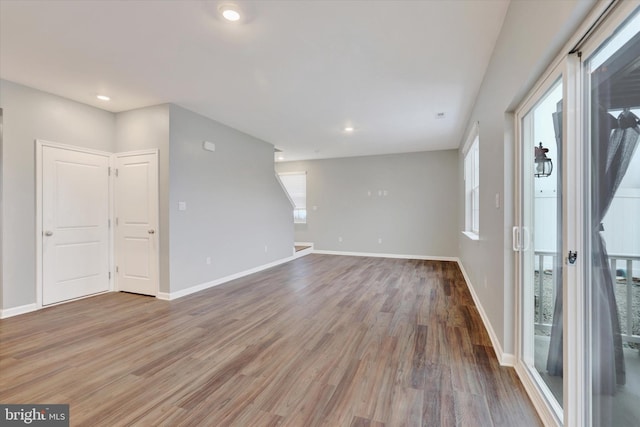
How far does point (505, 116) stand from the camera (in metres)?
2.12

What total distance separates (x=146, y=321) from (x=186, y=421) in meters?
1.88

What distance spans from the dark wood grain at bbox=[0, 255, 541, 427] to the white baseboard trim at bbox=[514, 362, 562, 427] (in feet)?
0.15

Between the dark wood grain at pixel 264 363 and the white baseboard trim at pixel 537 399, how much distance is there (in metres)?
0.04

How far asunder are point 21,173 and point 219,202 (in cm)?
231

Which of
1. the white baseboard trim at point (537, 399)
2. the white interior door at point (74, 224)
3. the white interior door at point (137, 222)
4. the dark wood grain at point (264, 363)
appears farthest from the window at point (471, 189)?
the white interior door at point (74, 224)

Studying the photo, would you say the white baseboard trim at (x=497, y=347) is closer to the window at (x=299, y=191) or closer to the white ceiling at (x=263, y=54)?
the white ceiling at (x=263, y=54)

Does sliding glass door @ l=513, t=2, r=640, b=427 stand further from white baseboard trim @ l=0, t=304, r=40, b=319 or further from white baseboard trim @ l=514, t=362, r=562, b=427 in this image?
white baseboard trim @ l=0, t=304, r=40, b=319

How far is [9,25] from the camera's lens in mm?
2199

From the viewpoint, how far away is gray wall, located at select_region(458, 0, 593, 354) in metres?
1.31

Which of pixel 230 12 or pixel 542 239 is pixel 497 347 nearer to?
pixel 542 239

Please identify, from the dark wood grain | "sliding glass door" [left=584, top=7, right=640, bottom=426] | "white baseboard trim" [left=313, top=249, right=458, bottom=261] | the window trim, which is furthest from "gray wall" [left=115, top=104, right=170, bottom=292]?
"white baseboard trim" [left=313, top=249, right=458, bottom=261]

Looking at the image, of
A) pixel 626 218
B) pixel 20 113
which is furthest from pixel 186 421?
pixel 20 113

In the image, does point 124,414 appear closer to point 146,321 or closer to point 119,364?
point 119,364

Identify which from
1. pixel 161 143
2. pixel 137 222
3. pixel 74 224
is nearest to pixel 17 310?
pixel 74 224
